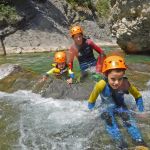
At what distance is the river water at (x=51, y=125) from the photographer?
6746mm

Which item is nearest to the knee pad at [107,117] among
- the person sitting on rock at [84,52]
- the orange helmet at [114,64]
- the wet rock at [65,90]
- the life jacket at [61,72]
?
the orange helmet at [114,64]

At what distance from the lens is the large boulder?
17875mm

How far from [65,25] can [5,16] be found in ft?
18.5

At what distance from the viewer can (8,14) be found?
2522cm

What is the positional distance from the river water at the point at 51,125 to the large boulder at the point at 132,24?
325 inches

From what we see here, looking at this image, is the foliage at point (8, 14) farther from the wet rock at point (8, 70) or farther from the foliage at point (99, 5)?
the wet rock at point (8, 70)

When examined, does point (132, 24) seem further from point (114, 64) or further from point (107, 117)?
point (114, 64)

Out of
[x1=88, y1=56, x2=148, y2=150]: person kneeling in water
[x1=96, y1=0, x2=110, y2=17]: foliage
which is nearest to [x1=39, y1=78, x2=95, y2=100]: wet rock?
[x1=88, y1=56, x2=148, y2=150]: person kneeling in water

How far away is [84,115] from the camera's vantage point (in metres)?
8.44

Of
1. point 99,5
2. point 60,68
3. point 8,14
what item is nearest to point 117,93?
point 60,68

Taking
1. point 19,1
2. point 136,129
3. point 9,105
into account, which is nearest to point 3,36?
point 19,1

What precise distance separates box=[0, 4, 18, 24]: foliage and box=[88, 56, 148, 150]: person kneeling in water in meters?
18.5

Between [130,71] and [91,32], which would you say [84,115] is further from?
[91,32]

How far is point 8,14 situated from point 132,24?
A: 9.77 m
